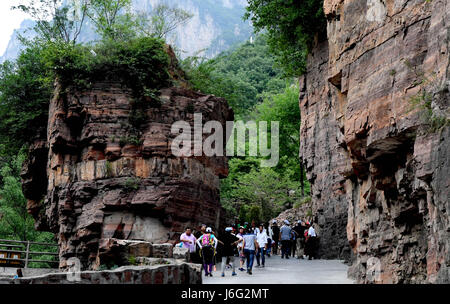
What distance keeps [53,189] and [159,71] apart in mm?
7460

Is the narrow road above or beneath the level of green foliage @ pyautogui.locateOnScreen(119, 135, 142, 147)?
beneath

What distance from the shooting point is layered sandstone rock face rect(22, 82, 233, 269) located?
67.5 ft

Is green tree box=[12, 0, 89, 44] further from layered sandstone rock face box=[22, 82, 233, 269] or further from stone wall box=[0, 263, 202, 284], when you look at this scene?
stone wall box=[0, 263, 202, 284]

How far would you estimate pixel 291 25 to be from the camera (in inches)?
1102

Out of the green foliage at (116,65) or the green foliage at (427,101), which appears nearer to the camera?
the green foliage at (427,101)

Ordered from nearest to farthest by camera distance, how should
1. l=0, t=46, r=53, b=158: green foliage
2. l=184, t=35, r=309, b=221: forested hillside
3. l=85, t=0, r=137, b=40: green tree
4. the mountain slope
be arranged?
l=85, t=0, r=137, b=40: green tree
l=0, t=46, r=53, b=158: green foliage
l=184, t=35, r=309, b=221: forested hillside
the mountain slope

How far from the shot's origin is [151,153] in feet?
70.4

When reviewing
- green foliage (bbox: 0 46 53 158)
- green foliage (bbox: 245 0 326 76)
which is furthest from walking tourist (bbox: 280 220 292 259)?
green foliage (bbox: 0 46 53 158)

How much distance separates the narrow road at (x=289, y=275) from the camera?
14711 mm

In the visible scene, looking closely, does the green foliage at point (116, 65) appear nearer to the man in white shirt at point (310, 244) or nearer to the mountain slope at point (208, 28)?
the man in white shirt at point (310, 244)

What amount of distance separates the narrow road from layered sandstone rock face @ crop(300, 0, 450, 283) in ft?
4.35

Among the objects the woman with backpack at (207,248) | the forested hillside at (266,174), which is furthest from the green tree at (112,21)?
the woman with backpack at (207,248)

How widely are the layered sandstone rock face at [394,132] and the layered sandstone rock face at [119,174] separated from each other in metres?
7.91

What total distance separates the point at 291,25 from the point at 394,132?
710 inches
